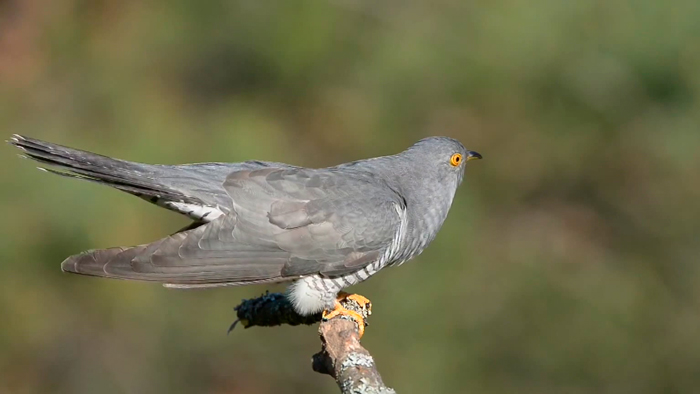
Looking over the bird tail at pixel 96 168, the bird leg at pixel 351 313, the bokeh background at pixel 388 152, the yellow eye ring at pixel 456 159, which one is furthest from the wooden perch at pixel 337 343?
the bokeh background at pixel 388 152

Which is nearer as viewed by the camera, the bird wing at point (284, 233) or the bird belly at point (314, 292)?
the bird wing at point (284, 233)

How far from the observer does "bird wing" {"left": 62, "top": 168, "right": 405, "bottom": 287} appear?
270cm

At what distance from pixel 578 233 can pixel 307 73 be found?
2521 millimetres

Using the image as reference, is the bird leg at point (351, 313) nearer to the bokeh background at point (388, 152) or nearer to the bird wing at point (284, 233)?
the bird wing at point (284, 233)

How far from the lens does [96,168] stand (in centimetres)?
262

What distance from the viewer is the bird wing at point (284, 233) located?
2699 mm

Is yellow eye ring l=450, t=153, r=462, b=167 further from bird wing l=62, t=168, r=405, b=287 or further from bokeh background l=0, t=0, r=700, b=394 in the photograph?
Result: bokeh background l=0, t=0, r=700, b=394

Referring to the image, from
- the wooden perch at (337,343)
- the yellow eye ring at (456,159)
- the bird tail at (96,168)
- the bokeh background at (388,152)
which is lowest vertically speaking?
the wooden perch at (337,343)

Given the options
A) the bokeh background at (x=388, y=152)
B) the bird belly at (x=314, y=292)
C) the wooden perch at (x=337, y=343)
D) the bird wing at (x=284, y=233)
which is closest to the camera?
the wooden perch at (x=337, y=343)

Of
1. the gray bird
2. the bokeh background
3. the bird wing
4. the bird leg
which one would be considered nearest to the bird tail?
the gray bird

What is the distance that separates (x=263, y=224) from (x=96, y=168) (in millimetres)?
599

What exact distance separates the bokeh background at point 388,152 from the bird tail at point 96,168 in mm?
2764

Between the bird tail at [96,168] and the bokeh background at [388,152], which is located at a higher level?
the bokeh background at [388,152]

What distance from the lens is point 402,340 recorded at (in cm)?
564
